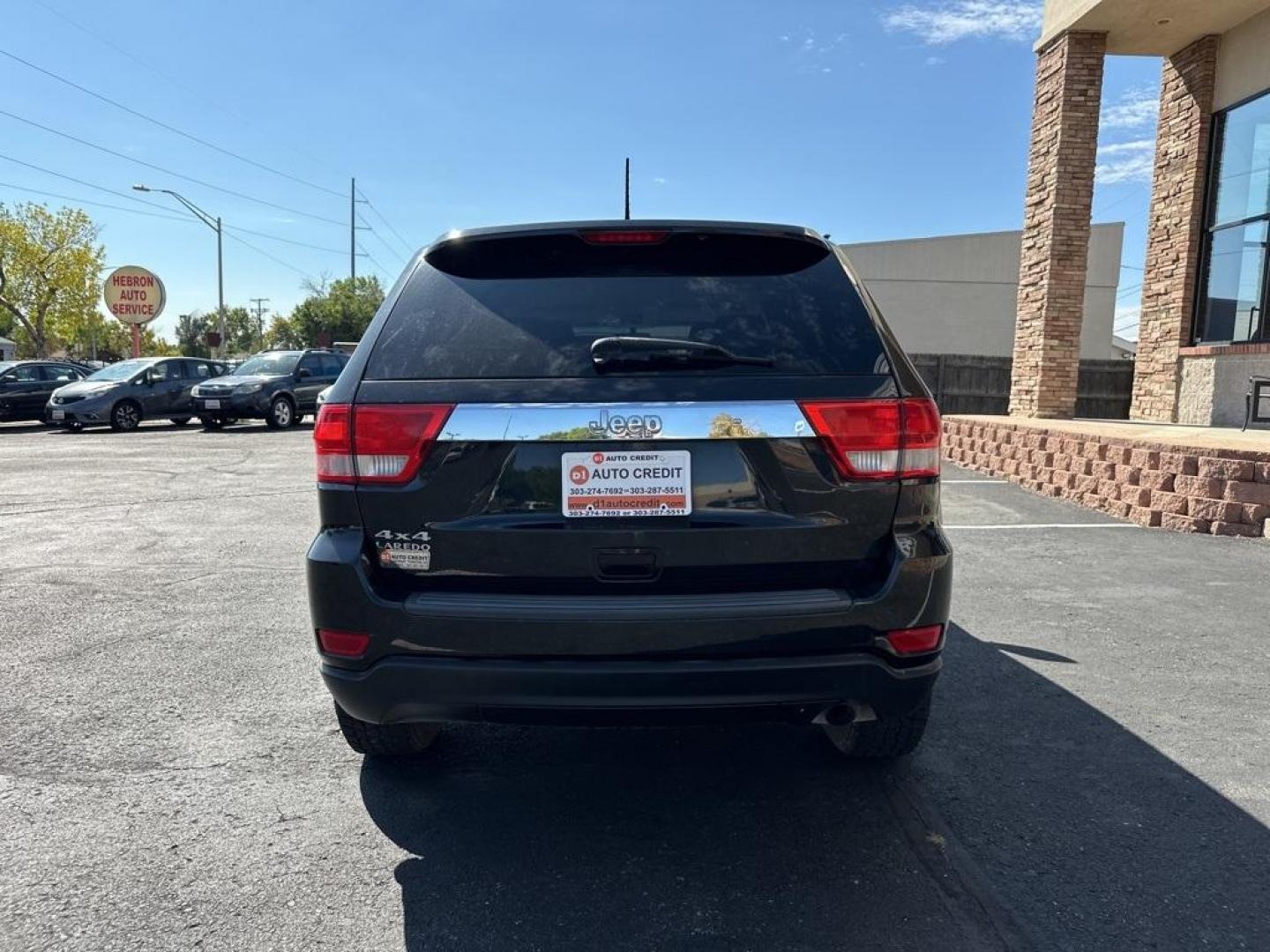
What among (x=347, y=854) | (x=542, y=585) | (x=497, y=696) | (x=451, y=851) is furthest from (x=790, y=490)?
(x=347, y=854)

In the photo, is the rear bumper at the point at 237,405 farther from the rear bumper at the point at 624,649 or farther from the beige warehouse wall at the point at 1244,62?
the beige warehouse wall at the point at 1244,62

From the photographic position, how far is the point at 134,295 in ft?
119

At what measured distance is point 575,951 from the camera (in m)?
2.20

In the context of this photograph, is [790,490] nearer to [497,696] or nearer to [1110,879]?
[497,696]

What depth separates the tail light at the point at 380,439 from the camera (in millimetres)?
2389

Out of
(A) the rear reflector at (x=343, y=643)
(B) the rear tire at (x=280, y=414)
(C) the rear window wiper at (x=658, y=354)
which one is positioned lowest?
(B) the rear tire at (x=280, y=414)

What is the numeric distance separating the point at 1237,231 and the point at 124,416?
20.7 meters

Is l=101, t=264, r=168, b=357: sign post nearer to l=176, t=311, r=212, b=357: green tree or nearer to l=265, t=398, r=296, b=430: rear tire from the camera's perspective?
l=265, t=398, r=296, b=430: rear tire

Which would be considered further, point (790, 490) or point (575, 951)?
point (790, 490)

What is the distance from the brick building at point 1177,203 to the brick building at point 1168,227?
0.02m

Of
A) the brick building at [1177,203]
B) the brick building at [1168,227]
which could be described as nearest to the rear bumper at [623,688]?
the brick building at [1168,227]

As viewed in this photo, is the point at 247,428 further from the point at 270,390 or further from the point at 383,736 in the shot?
the point at 383,736

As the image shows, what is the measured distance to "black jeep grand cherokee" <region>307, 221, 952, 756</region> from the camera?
2.34 metres

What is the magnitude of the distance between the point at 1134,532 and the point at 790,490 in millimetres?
6773
